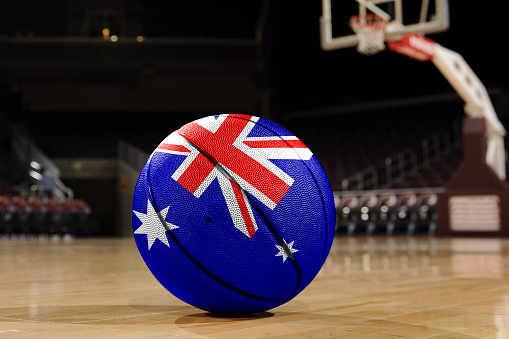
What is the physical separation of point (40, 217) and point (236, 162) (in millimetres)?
13402

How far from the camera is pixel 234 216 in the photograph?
6.42ft

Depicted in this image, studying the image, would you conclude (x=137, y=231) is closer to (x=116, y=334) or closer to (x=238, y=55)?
(x=116, y=334)

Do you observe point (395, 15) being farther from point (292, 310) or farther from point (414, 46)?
point (292, 310)

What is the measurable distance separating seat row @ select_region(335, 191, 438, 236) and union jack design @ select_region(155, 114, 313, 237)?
12.0 meters

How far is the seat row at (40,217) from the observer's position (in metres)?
14.4

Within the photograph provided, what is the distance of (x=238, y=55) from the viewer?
18484 millimetres

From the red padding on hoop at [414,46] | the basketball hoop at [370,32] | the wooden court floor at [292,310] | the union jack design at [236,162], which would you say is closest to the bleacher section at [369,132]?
the red padding on hoop at [414,46]

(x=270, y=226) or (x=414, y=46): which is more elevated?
(x=414, y=46)

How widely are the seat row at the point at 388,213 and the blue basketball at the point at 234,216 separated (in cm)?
1198

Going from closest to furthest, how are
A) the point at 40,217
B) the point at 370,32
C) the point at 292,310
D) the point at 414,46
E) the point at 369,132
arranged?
the point at 292,310 → the point at 370,32 → the point at 414,46 → the point at 40,217 → the point at 369,132

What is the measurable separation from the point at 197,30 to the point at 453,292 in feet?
54.5

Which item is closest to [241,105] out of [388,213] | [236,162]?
[388,213]

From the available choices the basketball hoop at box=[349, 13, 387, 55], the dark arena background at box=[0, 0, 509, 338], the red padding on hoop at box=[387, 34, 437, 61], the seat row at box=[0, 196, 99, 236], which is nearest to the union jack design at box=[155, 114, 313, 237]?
the basketball hoop at box=[349, 13, 387, 55]

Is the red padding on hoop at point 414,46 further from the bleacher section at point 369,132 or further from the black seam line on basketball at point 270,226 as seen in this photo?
the black seam line on basketball at point 270,226
